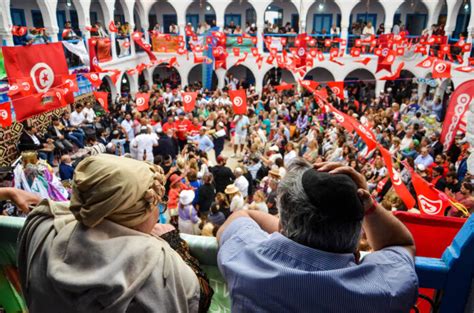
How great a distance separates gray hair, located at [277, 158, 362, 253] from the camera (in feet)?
3.68

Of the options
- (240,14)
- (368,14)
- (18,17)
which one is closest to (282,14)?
(240,14)

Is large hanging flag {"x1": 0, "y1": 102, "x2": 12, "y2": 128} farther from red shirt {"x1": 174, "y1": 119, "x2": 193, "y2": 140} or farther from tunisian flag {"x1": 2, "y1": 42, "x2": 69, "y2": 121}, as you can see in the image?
red shirt {"x1": 174, "y1": 119, "x2": 193, "y2": 140}

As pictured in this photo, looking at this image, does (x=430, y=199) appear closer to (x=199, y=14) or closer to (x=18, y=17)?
(x=18, y=17)

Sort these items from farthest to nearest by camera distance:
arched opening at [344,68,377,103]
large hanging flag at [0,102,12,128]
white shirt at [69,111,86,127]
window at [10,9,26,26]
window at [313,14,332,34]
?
window at [313,14,332,34] → arched opening at [344,68,377,103] → window at [10,9,26,26] → white shirt at [69,111,86,127] → large hanging flag at [0,102,12,128]

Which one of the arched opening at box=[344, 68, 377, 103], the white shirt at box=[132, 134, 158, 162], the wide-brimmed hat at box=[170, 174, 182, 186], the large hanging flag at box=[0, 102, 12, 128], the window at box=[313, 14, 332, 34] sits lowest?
the arched opening at box=[344, 68, 377, 103]

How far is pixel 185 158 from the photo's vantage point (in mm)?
8258

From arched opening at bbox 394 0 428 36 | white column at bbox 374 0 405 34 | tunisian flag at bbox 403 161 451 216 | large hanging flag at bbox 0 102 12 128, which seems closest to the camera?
tunisian flag at bbox 403 161 451 216

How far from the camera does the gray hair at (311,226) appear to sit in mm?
1121

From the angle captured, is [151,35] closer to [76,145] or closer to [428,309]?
[76,145]

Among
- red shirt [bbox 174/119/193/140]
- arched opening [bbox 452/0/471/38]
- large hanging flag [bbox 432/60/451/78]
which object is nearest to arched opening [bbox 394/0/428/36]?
arched opening [bbox 452/0/471/38]

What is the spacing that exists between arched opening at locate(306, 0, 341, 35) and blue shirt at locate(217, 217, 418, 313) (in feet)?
75.9

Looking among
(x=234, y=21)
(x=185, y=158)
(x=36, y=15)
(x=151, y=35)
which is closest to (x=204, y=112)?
(x=185, y=158)

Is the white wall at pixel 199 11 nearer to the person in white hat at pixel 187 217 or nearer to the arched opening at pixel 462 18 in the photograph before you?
the arched opening at pixel 462 18

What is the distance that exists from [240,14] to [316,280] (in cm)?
2397
